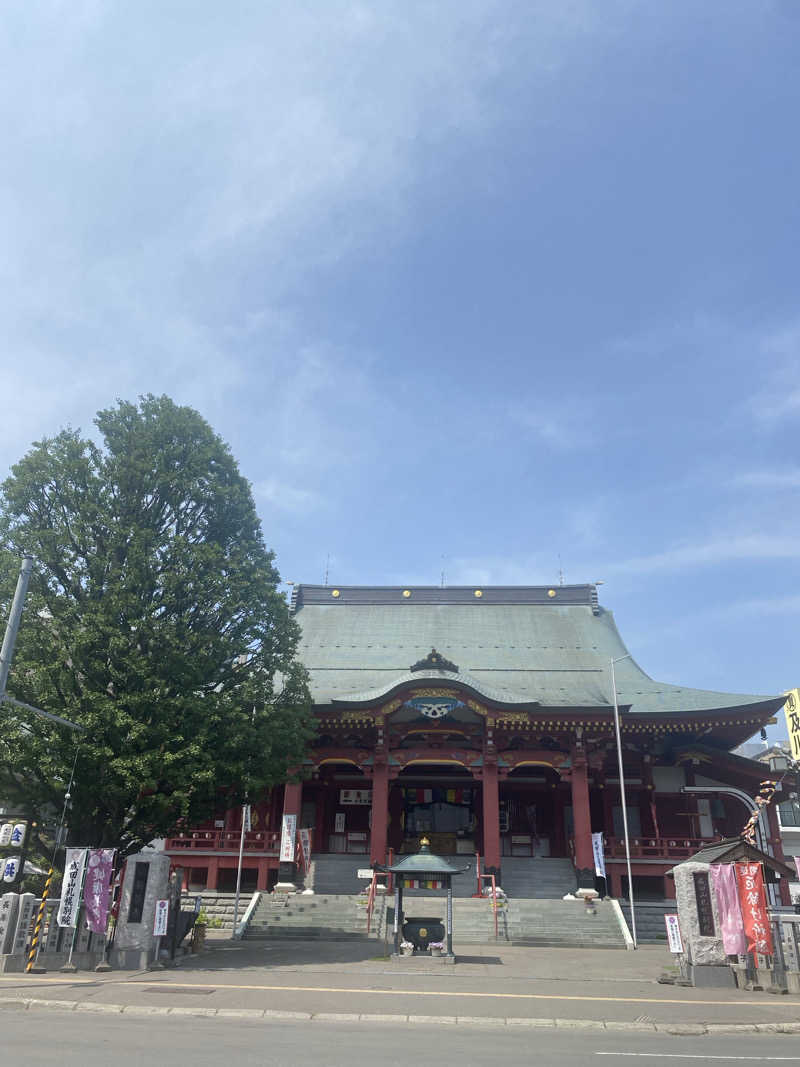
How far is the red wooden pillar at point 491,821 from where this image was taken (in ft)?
85.0

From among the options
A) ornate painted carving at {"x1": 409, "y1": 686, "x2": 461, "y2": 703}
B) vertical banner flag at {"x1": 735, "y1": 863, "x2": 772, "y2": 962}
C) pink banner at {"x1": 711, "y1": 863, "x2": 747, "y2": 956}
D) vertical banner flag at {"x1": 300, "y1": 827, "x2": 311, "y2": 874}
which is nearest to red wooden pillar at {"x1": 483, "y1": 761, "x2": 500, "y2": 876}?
ornate painted carving at {"x1": 409, "y1": 686, "x2": 461, "y2": 703}

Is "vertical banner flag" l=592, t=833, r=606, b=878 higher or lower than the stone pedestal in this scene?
higher

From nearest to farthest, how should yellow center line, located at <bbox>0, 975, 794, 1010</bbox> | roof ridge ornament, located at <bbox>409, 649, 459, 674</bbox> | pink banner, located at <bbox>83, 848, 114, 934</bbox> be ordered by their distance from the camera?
yellow center line, located at <bbox>0, 975, 794, 1010</bbox>, pink banner, located at <bbox>83, 848, 114, 934</bbox>, roof ridge ornament, located at <bbox>409, 649, 459, 674</bbox>

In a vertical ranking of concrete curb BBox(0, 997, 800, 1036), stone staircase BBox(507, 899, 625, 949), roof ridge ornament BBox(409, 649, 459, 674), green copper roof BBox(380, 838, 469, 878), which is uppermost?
roof ridge ornament BBox(409, 649, 459, 674)

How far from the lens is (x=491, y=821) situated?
1064 inches

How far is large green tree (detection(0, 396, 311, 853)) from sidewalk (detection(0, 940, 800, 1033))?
13.2ft

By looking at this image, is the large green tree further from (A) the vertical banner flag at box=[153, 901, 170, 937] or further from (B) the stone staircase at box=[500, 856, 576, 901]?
(B) the stone staircase at box=[500, 856, 576, 901]

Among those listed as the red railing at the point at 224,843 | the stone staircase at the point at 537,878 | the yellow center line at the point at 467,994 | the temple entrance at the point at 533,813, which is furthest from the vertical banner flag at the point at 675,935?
the red railing at the point at 224,843

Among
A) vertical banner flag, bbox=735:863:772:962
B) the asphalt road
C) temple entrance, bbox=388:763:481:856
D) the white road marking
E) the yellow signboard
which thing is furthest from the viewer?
the yellow signboard

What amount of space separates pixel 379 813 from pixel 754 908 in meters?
14.9

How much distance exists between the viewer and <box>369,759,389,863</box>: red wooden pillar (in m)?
26.6

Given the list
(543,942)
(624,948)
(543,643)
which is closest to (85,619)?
(543,942)

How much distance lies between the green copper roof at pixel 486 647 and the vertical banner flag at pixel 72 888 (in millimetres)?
12409

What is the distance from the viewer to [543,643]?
3744cm
